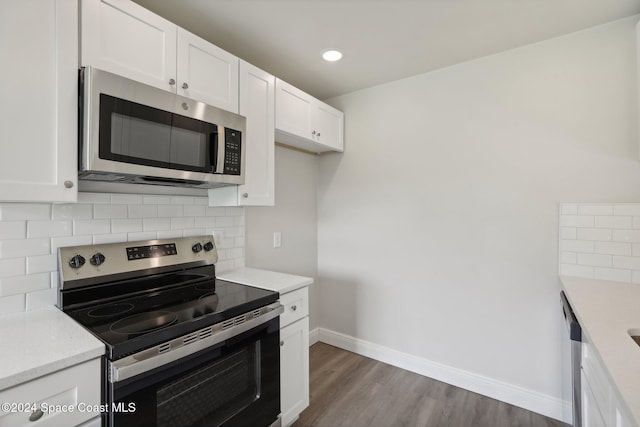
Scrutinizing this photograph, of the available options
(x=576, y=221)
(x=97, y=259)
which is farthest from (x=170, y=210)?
(x=576, y=221)

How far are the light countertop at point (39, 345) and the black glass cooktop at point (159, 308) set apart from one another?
48 millimetres

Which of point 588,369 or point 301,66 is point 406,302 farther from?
point 301,66

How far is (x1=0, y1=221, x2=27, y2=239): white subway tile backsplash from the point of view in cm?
124

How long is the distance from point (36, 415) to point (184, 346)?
1.34ft

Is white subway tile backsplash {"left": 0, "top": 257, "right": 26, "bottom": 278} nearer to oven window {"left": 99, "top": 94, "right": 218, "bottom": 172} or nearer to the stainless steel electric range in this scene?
the stainless steel electric range

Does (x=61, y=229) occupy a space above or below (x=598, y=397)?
above

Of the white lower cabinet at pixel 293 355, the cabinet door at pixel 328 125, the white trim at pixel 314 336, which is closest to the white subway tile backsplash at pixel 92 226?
the white lower cabinet at pixel 293 355

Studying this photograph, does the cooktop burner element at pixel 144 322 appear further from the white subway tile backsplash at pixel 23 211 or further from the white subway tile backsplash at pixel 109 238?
the white subway tile backsplash at pixel 23 211

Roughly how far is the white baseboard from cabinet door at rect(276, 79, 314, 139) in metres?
1.86

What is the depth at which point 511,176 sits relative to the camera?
208 centimetres

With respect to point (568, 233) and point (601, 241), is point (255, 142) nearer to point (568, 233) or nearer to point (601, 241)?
point (568, 233)

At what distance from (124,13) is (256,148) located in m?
0.86

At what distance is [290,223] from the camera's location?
8.98 ft

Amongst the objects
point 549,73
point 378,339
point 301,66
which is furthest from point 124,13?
point 378,339
